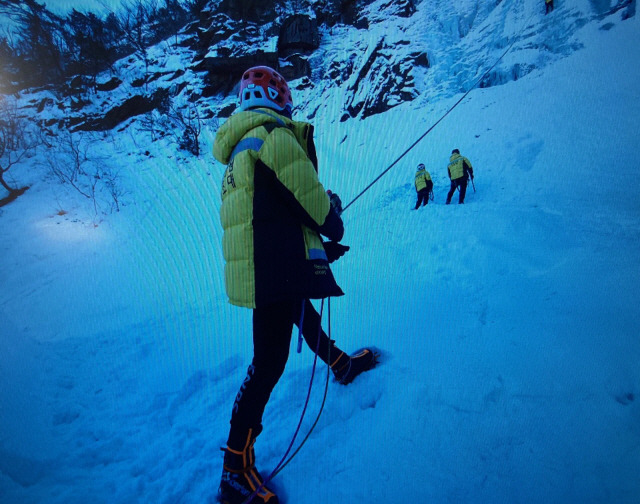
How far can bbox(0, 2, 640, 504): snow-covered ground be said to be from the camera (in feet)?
3.88

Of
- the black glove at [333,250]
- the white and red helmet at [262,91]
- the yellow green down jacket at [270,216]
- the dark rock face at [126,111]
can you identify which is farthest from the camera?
the dark rock face at [126,111]

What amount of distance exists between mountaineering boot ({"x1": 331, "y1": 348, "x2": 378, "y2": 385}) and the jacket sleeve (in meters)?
1.04

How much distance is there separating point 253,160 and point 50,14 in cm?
2563

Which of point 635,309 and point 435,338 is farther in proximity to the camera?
point 435,338

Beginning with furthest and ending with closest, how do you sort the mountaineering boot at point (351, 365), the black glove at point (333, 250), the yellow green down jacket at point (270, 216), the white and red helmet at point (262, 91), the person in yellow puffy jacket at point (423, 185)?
the person in yellow puffy jacket at point (423, 185) → the mountaineering boot at point (351, 365) → the black glove at point (333, 250) → the white and red helmet at point (262, 91) → the yellow green down jacket at point (270, 216)

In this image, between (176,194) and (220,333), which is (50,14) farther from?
(220,333)

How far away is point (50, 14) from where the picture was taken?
15.3 metres

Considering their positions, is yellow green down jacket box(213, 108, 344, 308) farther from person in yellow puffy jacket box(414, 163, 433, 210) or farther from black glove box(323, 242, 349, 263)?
person in yellow puffy jacket box(414, 163, 433, 210)

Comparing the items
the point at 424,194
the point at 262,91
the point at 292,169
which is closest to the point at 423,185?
the point at 424,194

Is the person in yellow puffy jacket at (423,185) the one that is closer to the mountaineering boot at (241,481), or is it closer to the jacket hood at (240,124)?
the jacket hood at (240,124)

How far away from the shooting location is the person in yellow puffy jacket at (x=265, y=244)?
3.74 ft

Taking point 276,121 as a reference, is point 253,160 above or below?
below

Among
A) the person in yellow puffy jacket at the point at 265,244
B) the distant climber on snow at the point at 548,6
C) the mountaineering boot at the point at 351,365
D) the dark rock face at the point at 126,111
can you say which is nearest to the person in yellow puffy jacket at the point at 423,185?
the mountaineering boot at the point at 351,365

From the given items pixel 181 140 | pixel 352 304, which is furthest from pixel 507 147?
pixel 181 140
